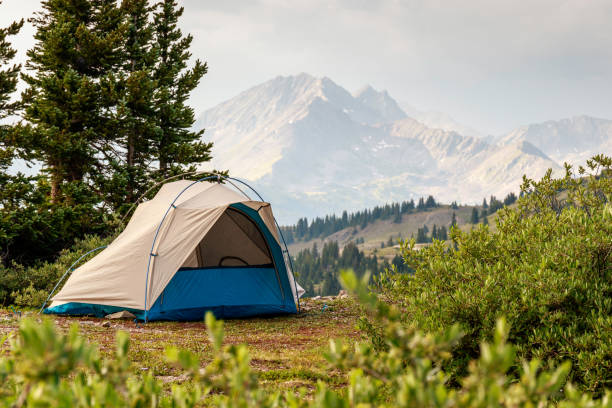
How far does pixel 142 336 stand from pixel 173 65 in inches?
741

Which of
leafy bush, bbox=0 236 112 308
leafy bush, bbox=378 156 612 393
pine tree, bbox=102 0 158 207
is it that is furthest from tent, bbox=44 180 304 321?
pine tree, bbox=102 0 158 207

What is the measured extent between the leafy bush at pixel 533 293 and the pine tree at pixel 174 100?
1761 cm

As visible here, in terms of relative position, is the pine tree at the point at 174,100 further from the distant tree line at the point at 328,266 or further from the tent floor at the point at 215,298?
the distant tree line at the point at 328,266

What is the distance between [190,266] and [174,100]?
14793 mm

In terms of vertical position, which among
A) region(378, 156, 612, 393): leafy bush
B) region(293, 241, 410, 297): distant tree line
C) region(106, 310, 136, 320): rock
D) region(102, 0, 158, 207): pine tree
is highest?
region(102, 0, 158, 207): pine tree

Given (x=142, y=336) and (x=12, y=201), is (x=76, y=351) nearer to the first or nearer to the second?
(x=142, y=336)

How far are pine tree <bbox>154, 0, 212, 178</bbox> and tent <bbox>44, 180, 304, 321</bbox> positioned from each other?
10041 mm

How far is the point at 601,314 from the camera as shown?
4.96 metres

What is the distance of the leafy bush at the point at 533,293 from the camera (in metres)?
4.88

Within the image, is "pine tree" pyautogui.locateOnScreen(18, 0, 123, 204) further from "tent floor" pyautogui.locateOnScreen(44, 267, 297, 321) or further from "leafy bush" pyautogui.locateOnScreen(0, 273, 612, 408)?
"leafy bush" pyautogui.locateOnScreen(0, 273, 612, 408)

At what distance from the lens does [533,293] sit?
5.25 m

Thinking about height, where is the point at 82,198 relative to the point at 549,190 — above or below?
above

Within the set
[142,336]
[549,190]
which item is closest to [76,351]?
[142,336]

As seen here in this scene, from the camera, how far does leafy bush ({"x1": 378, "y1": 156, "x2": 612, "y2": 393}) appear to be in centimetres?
488
